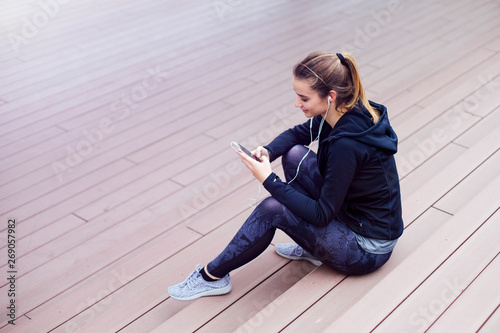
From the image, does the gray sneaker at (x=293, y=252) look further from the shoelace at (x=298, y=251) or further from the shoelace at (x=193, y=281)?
the shoelace at (x=193, y=281)

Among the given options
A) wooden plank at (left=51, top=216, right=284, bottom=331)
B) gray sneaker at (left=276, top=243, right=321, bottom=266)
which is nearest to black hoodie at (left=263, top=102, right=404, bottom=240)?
gray sneaker at (left=276, top=243, right=321, bottom=266)

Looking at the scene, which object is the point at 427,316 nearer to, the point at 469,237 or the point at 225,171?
the point at 469,237

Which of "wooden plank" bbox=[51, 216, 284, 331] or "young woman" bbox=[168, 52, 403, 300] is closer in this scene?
"young woman" bbox=[168, 52, 403, 300]

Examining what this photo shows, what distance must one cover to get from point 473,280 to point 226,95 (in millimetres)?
2459

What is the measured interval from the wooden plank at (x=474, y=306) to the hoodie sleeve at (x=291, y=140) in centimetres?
80

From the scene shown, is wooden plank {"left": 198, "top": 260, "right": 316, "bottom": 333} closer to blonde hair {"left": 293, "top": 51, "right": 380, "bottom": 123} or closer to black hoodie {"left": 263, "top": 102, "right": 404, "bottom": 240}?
black hoodie {"left": 263, "top": 102, "right": 404, "bottom": 240}

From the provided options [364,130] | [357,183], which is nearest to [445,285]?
[357,183]

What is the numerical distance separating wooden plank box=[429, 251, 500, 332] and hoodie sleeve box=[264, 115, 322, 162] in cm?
80

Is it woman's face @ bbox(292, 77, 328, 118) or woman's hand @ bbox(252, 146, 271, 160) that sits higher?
woman's face @ bbox(292, 77, 328, 118)

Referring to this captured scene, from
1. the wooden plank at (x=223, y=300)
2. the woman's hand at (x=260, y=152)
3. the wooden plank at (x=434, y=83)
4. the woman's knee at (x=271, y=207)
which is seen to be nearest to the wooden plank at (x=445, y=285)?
the woman's knee at (x=271, y=207)

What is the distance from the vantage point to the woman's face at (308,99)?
1846 millimetres

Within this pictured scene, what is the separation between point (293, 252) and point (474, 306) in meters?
0.77

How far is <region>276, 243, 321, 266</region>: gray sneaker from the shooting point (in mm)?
2305

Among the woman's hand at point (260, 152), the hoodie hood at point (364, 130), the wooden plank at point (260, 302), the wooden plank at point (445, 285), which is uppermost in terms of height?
the hoodie hood at point (364, 130)
